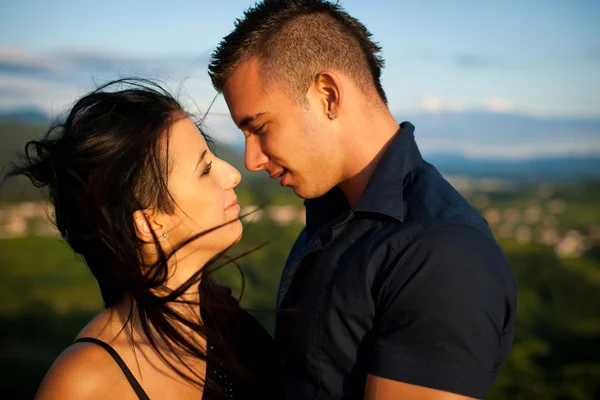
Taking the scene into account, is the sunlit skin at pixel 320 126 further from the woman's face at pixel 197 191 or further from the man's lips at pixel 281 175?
the woman's face at pixel 197 191

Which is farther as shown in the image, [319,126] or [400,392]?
[319,126]

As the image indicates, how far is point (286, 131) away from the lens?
2938 mm

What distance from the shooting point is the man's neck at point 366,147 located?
2.89 m

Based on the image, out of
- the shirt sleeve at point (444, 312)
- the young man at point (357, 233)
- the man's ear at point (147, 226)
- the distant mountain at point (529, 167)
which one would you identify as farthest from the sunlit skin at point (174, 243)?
the distant mountain at point (529, 167)

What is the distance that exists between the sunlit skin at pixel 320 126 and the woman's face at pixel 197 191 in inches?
12.1

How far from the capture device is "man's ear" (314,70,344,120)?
2.91 metres

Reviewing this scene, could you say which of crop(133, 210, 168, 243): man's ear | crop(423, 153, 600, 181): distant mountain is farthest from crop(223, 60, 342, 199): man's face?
crop(423, 153, 600, 181): distant mountain

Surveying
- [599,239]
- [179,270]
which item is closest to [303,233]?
[179,270]

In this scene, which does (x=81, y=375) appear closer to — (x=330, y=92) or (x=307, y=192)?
(x=307, y=192)

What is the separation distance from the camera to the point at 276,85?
2.94 m

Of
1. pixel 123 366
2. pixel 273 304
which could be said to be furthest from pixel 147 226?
pixel 273 304

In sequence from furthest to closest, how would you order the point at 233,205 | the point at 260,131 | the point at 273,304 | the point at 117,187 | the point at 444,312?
1. the point at 273,304
2. the point at 260,131
3. the point at 233,205
4. the point at 117,187
5. the point at 444,312

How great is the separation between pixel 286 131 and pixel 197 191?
21.6 inches

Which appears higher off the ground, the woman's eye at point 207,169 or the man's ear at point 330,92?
the man's ear at point 330,92
